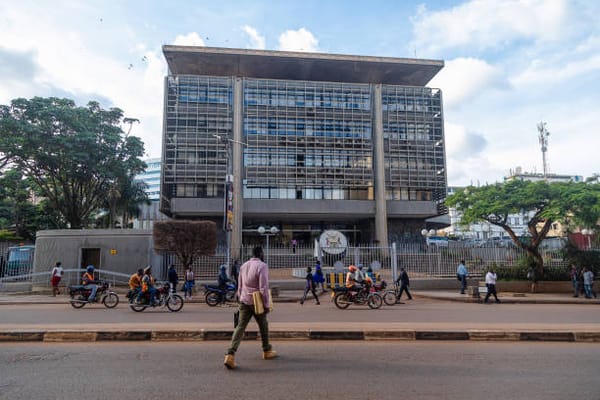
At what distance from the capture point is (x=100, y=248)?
65.5 feet

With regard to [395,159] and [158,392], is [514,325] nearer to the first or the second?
[158,392]

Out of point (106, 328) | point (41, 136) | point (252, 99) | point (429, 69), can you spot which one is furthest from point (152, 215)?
point (106, 328)

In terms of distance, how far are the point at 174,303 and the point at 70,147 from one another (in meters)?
22.0

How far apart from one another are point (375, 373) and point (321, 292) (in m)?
13.1

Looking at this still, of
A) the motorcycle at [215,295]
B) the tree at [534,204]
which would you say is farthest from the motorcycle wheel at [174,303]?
the tree at [534,204]

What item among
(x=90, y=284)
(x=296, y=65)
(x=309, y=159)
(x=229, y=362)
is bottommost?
(x=229, y=362)

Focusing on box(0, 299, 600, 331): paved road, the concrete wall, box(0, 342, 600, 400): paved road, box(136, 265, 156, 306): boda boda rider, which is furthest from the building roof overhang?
box(0, 342, 600, 400): paved road

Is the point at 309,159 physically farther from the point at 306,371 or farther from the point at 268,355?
the point at 306,371

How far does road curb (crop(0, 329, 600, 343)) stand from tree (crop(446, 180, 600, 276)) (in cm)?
1238

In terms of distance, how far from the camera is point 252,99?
4150cm

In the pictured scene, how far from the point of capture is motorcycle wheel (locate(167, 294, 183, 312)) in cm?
1246

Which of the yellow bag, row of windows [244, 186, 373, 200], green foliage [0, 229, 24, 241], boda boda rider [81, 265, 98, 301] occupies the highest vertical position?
row of windows [244, 186, 373, 200]

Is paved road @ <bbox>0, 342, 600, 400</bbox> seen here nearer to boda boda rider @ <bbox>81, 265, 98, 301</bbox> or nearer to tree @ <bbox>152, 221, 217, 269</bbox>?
boda boda rider @ <bbox>81, 265, 98, 301</bbox>

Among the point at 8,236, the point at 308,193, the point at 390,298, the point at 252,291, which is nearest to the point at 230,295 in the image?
the point at 390,298
